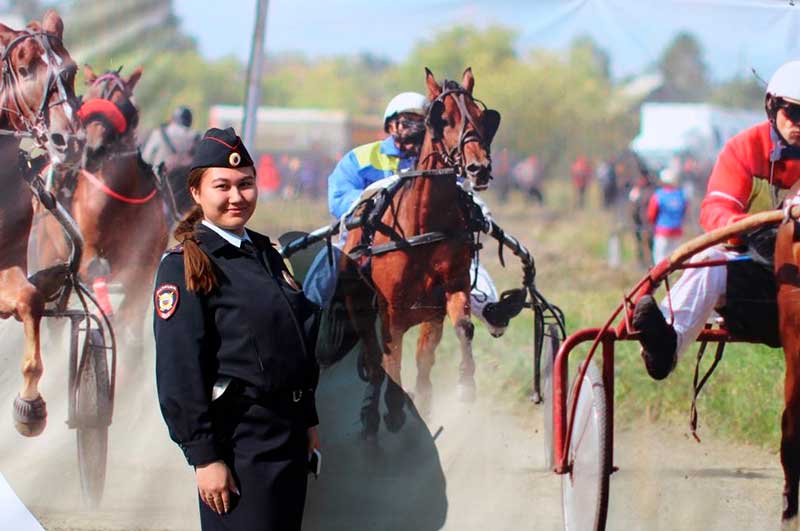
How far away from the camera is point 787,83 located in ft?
12.7

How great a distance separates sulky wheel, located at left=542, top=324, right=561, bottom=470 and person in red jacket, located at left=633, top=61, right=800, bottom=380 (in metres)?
0.41

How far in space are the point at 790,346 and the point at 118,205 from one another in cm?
265

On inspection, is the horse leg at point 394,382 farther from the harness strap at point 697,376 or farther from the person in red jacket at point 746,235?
the harness strap at point 697,376

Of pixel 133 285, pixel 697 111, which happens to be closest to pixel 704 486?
pixel 697 111

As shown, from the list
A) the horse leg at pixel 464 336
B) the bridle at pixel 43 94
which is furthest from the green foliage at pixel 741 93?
the bridle at pixel 43 94

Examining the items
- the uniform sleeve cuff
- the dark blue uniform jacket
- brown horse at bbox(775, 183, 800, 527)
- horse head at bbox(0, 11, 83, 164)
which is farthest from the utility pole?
brown horse at bbox(775, 183, 800, 527)

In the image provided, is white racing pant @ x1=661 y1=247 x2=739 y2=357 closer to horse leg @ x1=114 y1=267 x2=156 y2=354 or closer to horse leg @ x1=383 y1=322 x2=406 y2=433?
horse leg @ x1=383 y1=322 x2=406 y2=433

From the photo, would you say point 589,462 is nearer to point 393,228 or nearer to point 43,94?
point 393,228

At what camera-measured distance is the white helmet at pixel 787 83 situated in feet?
12.6

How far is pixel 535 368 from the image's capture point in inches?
164

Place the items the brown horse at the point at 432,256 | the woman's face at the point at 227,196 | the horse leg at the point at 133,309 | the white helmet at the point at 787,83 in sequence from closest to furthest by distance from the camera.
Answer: the woman's face at the point at 227,196, the white helmet at the point at 787,83, the brown horse at the point at 432,256, the horse leg at the point at 133,309

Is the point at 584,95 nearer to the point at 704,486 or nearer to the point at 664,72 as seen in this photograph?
the point at 664,72

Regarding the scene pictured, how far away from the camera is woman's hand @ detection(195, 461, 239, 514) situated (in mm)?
2758

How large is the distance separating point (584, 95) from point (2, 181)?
229 cm
